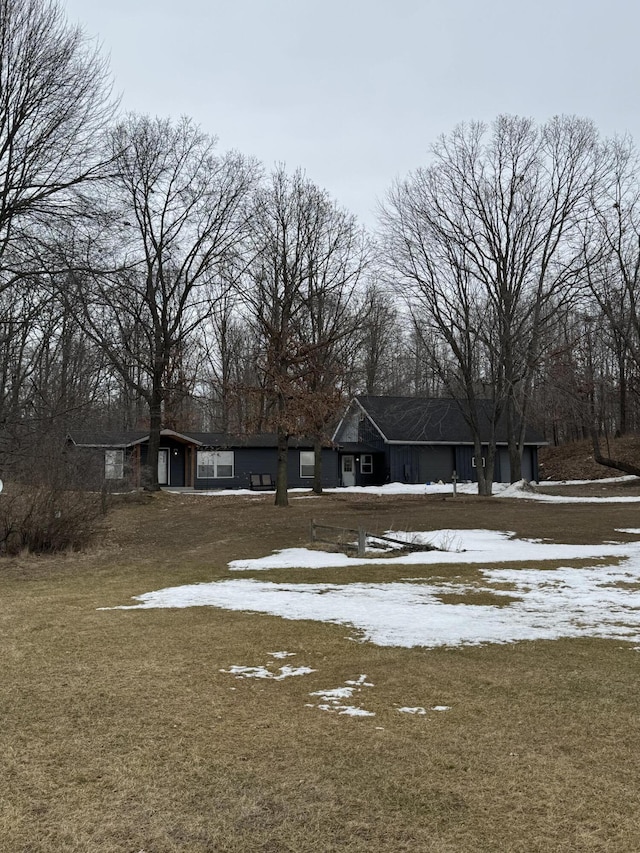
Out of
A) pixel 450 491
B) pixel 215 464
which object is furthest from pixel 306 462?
pixel 450 491

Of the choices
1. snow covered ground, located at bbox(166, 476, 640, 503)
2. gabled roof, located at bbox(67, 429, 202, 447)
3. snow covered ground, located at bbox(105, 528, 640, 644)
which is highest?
gabled roof, located at bbox(67, 429, 202, 447)

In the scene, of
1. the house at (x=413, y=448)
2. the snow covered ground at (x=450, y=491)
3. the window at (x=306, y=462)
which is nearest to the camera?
the snow covered ground at (x=450, y=491)

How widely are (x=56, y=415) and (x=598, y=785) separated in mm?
11738

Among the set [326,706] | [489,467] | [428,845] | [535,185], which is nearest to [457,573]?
[326,706]

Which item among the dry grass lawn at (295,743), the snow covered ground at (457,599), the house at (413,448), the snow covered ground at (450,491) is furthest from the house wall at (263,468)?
the dry grass lawn at (295,743)

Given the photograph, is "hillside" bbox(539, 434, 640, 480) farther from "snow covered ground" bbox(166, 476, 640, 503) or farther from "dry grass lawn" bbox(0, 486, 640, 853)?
"dry grass lawn" bbox(0, 486, 640, 853)

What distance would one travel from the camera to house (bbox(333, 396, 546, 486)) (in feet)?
131

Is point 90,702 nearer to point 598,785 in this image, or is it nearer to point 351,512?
point 598,785

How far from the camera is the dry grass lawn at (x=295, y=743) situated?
10.9 ft

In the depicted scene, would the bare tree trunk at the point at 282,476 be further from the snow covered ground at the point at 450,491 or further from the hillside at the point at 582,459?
the hillside at the point at 582,459

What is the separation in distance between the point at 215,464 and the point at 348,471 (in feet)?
24.5

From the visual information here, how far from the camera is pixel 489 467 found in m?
31.4

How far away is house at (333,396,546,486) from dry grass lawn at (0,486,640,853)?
31.8 m

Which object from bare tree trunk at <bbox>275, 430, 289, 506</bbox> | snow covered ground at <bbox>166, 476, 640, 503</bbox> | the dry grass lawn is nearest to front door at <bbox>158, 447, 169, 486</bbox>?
snow covered ground at <bbox>166, 476, 640, 503</bbox>
